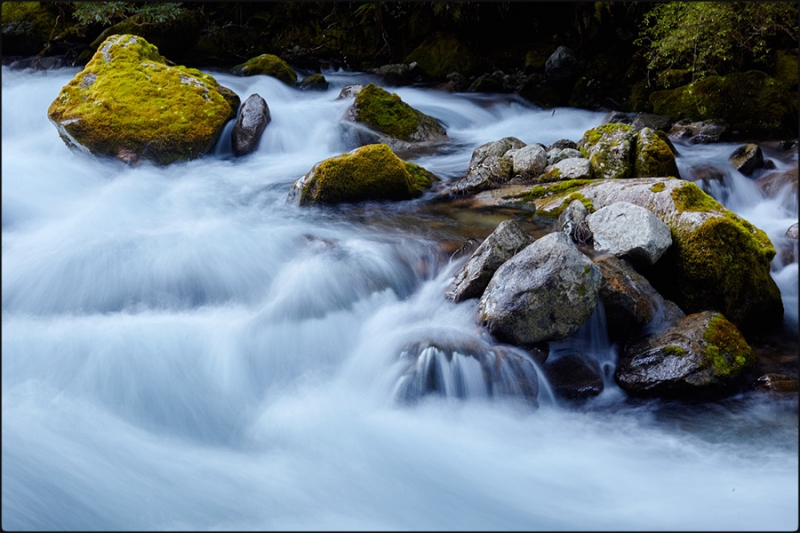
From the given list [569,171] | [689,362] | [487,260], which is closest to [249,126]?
[569,171]

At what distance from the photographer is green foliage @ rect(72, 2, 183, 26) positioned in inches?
504

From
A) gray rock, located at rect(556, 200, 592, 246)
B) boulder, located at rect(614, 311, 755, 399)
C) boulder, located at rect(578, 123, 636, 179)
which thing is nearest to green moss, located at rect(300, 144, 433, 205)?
gray rock, located at rect(556, 200, 592, 246)

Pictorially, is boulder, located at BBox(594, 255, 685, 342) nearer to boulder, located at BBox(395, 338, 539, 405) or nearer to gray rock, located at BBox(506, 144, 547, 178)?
boulder, located at BBox(395, 338, 539, 405)

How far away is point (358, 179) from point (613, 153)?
3.20m

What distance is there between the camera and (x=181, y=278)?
196 inches

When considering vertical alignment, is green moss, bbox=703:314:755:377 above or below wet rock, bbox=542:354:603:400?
above

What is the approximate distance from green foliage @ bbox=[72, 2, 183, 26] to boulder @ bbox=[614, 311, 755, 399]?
13413mm

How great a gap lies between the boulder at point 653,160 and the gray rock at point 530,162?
3.85 feet

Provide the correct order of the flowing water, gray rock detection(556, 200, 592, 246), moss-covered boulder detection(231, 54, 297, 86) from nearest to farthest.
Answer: the flowing water, gray rock detection(556, 200, 592, 246), moss-covered boulder detection(231, 54, 297, 86)

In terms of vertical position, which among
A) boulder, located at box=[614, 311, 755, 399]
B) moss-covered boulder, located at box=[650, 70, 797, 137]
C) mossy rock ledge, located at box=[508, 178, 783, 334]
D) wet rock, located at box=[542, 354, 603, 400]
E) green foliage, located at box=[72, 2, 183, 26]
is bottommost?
wet rock, located at box=[542, 354, 603, 400]

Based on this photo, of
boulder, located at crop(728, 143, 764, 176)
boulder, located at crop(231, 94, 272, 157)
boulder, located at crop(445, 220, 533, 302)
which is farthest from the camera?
boulder, located at crop(231, 94, 272, 157)

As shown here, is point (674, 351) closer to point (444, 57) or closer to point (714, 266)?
point (714, 266)

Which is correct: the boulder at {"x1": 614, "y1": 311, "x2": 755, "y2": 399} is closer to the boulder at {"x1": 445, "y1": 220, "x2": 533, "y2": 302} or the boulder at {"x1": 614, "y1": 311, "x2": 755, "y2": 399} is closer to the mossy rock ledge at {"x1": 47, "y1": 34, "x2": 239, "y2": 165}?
the boulder at {"x1": 445, "y1": 220, "x2": 533, "y2": 302}

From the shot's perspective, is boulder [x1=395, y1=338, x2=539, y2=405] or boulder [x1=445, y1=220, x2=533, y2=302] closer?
boulder [x1=395, y1=338, x2=539, y2=405]
